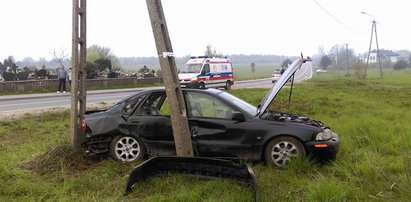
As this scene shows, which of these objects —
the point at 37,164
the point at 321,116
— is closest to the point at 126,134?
the point at 37,164

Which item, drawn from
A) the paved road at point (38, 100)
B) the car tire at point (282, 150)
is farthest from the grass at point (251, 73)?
the car tire at point (282, 150)

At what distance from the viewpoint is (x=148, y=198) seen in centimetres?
452

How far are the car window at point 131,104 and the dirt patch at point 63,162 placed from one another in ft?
3.00

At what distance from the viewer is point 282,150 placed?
5715 millimetres

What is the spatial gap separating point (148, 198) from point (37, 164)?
2414mm

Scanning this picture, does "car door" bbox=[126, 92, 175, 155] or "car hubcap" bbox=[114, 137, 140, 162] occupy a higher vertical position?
"car door" bbox=[126, 92, 175, 155]

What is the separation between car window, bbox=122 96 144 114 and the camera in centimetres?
636

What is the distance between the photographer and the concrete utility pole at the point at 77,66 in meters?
6.39

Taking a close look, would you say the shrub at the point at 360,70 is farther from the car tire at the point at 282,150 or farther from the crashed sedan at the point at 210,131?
the car tire at the point at 282,150

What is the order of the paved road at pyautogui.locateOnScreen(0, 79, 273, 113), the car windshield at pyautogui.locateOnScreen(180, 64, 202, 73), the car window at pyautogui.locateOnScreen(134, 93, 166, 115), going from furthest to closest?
1. the car windshield at pyautogui.locateOnScreen(180, 64, 202, 73)
2. the paved road at pyautogui.locateOnScreen(0, 79, 273, 113)
3. the car window at pyautogui.locateOnScreen(134, 93, 166, 115)

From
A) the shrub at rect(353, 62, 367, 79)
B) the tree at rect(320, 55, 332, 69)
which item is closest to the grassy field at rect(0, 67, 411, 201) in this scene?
the shrub at rect(353, 62, 367, 79)

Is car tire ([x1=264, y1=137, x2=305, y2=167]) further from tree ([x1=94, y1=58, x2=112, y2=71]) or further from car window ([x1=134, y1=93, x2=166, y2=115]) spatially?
tree ([x1=94, y1=58, x2=112, y2=71])

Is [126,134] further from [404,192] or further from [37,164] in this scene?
[404,192]

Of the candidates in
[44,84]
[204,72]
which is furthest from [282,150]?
[44,84]
